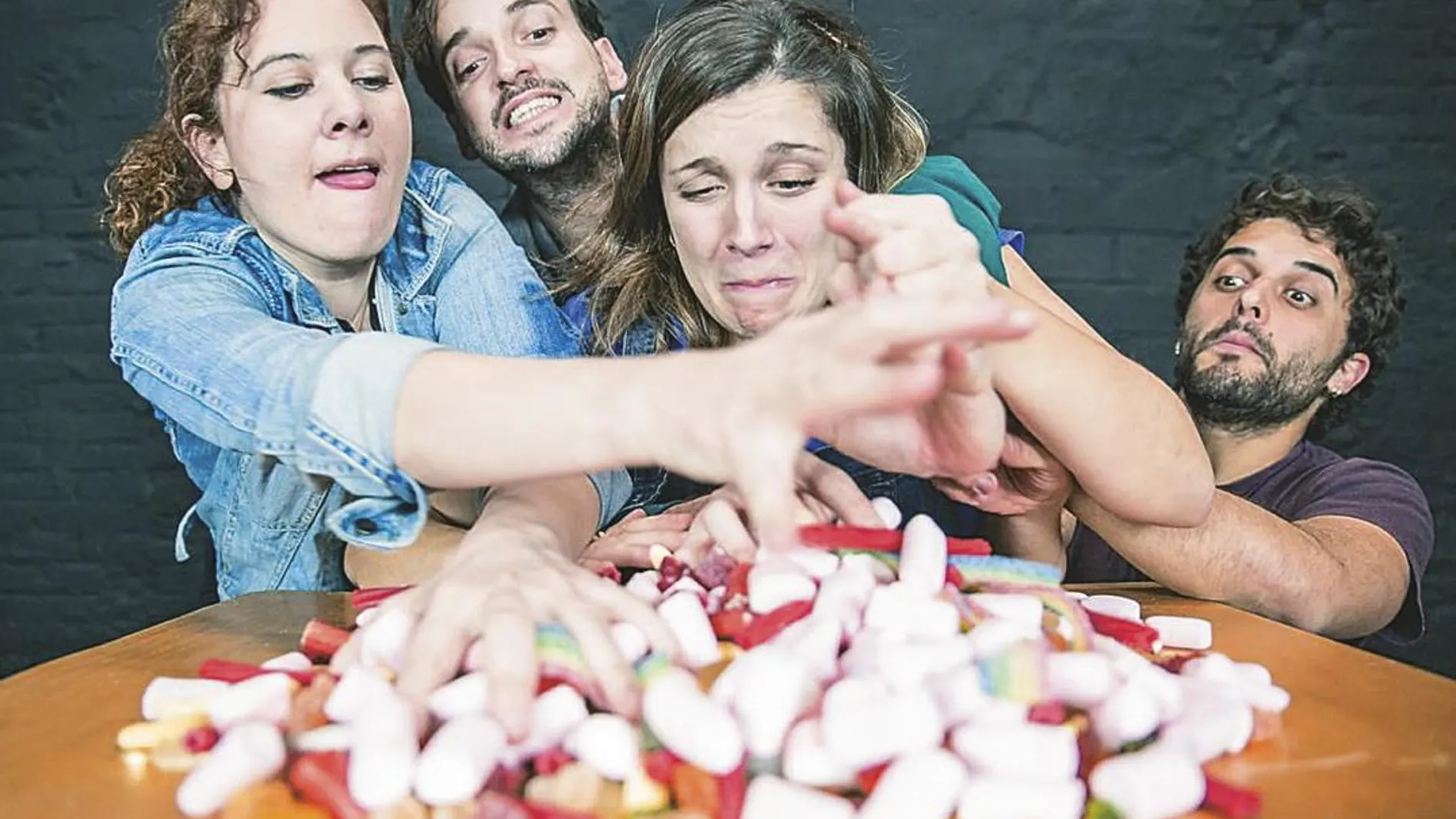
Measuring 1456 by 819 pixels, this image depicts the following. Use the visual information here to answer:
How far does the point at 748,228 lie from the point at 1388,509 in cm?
85

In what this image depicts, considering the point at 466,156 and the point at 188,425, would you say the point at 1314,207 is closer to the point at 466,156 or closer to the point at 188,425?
the point at 466,156

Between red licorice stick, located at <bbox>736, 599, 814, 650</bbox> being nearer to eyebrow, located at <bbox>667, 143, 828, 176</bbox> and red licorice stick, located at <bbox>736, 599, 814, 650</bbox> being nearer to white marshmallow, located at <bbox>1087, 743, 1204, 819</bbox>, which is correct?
white marshmallow, located at <bbox>1087, 743, 1204, 819</bbox>

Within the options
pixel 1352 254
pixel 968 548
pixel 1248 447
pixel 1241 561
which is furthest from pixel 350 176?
pixel 1352 254

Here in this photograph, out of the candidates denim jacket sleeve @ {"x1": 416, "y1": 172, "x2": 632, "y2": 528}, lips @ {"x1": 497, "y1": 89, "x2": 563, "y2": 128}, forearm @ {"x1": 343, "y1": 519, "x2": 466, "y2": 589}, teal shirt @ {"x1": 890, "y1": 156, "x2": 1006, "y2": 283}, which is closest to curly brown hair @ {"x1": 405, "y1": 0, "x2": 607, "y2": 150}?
lips @ {"x1": 497, "y1": 89, "x2": 563, "y2": 128}

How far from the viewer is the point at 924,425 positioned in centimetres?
95

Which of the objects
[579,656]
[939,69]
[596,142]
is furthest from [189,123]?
[939,69]

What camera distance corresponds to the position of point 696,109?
138 cm

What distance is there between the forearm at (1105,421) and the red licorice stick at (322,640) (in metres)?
0.54

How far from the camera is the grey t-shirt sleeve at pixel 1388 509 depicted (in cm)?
150

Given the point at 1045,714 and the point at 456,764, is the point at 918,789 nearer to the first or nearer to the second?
the point at 1045,714

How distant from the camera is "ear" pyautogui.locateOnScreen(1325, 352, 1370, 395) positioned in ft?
6.66

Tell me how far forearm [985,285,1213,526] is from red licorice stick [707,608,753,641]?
1.01 ft

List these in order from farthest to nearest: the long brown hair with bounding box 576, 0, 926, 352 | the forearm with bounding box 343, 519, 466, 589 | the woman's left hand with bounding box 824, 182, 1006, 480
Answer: the long brown hair with bounding box 576, 0, 926, 352 < the forearm with bounding box 343, 519, 466, 589 < the woman's left hand with bounding box 824, 182, 1006, 480

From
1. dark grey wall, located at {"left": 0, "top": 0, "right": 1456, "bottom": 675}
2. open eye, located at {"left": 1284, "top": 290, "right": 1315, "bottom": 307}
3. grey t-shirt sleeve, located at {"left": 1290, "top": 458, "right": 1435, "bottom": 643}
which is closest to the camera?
grey t-shirt sleeve, located at {"left": 1290, "top": 458, "right": 1435, "bottom": 643}
